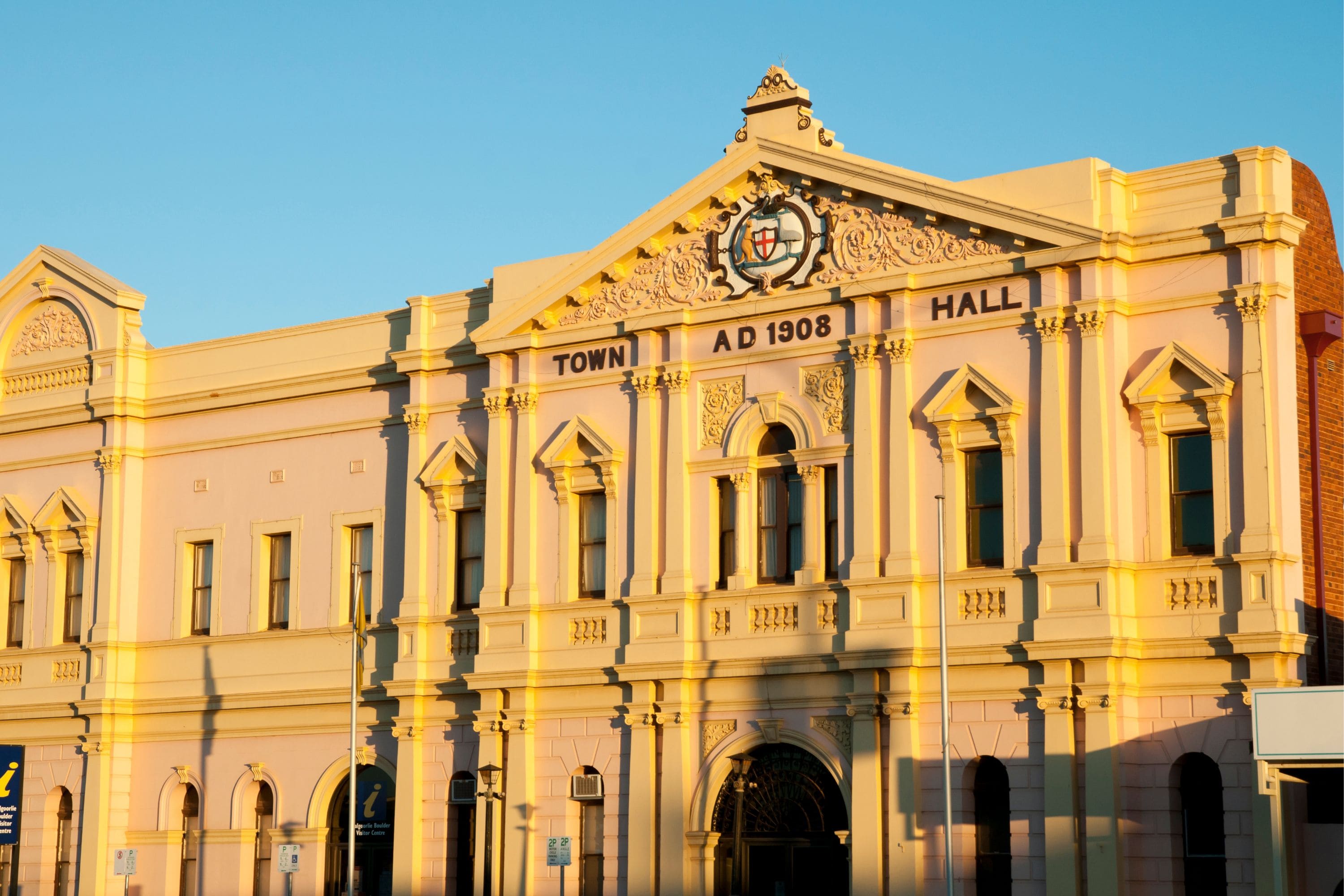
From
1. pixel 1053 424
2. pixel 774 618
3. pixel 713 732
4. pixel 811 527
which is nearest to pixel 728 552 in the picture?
pixel 774 618

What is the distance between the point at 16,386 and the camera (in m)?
40.7

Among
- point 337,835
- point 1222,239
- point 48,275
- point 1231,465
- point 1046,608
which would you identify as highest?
point 48,275

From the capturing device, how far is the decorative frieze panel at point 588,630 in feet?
105

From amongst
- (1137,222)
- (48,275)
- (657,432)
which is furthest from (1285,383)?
(48,275)

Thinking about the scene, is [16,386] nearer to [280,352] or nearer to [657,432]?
[280,352]

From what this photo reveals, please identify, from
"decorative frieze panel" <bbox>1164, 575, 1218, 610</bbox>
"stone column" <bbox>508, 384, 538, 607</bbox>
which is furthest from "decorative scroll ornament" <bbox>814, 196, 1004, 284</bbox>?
"stone column" <bbox>508, 384, 538, 607</bbox>

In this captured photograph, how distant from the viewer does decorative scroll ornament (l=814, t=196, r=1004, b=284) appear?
29.5 metres

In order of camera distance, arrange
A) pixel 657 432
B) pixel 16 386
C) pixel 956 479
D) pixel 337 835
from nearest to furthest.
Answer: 1. pixel 956 479
2. pixel 657 432
3. pixel 337 835
4. pixel 16 386

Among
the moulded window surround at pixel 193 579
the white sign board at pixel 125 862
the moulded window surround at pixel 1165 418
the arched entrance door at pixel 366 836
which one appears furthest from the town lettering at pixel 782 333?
the white sign board at pixel 125 862

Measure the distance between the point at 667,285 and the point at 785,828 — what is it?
8.56 metres

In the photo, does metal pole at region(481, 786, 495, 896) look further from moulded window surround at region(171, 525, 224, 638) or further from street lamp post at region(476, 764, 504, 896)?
moulded window surround at region(171, 525, 224, 638)

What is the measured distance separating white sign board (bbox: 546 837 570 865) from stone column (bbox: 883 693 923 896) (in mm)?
4940

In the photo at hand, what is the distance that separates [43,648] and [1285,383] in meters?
23.4

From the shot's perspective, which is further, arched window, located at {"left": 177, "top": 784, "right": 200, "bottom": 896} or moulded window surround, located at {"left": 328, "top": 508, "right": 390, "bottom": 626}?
arched window, located at {"left": 177, "top": 784, "right": 200, "bottom": 896}
